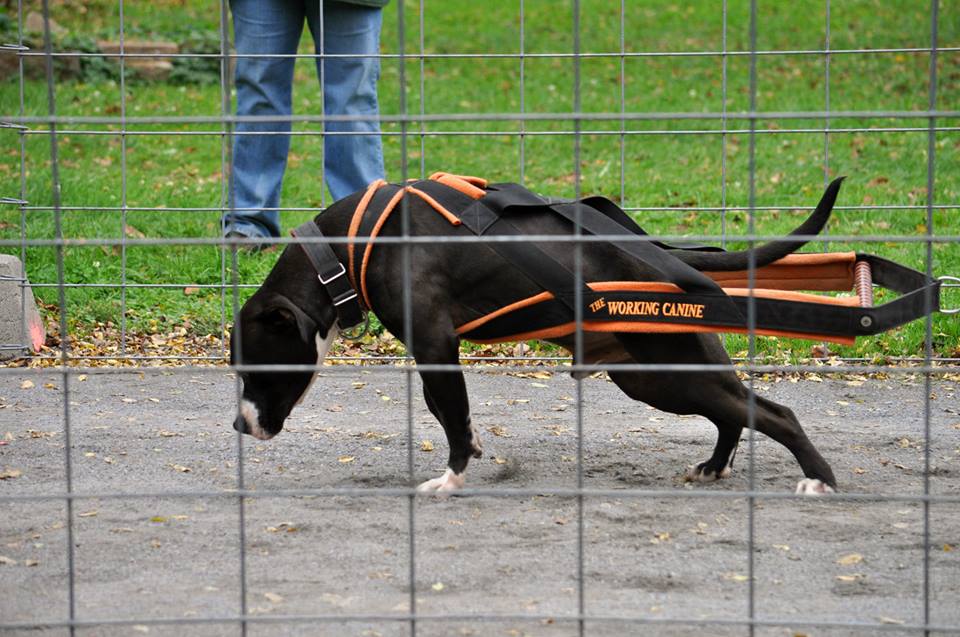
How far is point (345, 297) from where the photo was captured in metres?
4.05

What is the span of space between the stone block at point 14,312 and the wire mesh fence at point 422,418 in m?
0.05

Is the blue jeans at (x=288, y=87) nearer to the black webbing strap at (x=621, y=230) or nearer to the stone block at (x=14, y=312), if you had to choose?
the stone block at (x=14, y=312)

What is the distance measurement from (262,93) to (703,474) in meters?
3.21

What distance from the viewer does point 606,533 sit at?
3.65 meters

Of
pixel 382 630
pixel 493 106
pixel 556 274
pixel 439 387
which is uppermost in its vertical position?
pixel 493 106

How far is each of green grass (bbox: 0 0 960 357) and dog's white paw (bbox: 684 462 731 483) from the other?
1087 mm

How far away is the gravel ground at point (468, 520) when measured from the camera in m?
3.04

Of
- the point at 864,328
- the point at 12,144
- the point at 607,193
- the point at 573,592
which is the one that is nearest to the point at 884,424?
the point at 864,328

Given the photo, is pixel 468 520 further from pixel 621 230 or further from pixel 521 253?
pixel 621 230

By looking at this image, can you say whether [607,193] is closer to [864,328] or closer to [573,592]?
[864,328]

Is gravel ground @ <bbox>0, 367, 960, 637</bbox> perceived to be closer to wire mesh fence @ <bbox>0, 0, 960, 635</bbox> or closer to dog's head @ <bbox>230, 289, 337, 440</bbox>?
wire mesh fence @ <bbox>0, 0, 960, 635</bbox>

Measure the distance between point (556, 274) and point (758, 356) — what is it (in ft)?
7.21

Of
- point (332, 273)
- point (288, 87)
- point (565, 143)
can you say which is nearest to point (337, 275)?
point (332, 273)

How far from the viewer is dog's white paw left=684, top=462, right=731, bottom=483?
Result: 14.1 feet
